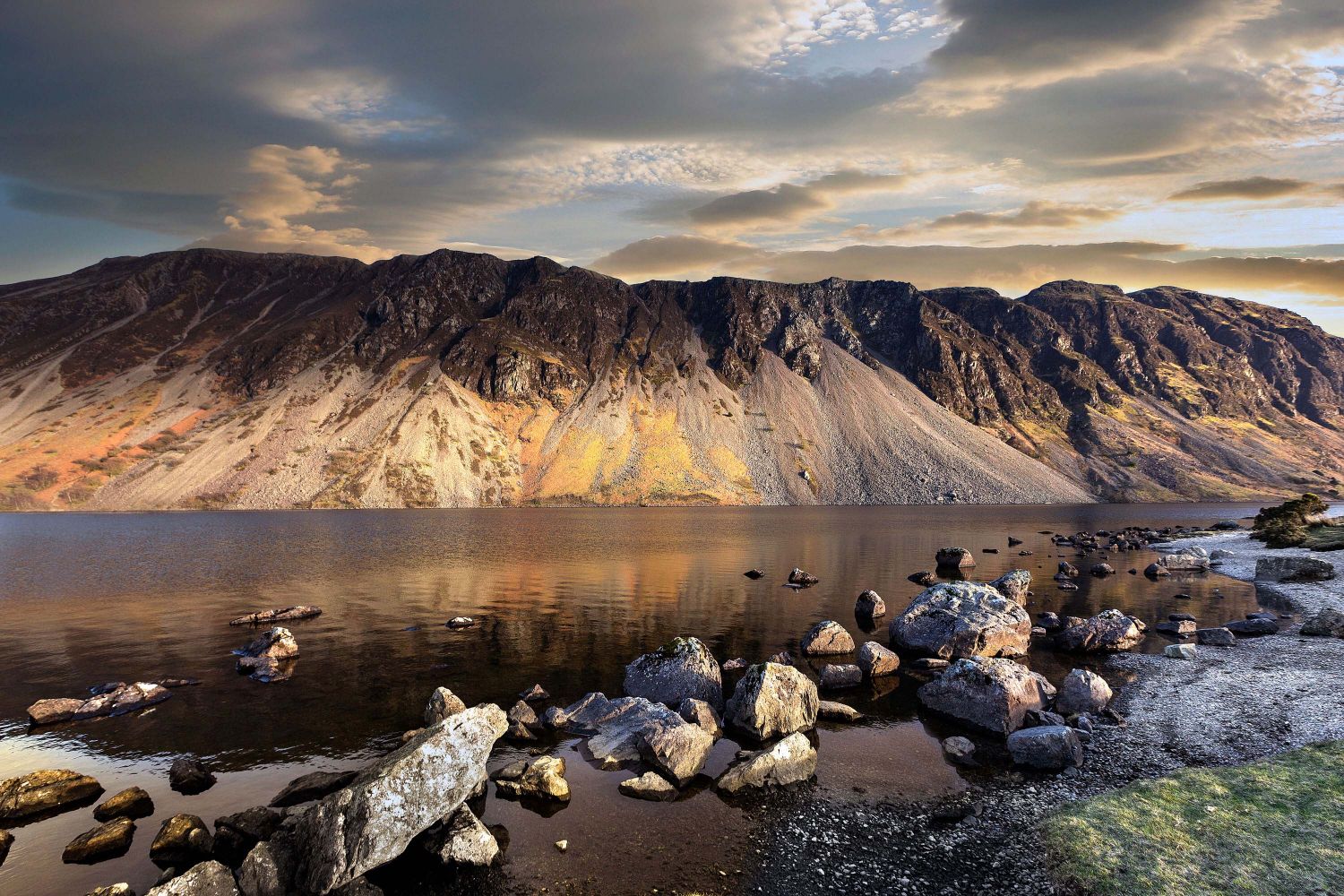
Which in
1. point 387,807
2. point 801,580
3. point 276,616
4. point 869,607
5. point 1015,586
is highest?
point 387,807

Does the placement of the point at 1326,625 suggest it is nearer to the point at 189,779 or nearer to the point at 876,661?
the point at 876,661

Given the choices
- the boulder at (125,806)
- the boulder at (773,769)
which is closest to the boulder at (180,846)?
the boulder at (125,806)

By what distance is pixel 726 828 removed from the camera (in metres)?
19.0

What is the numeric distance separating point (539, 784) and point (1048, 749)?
18.2 m

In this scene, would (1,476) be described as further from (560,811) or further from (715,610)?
(560,811)

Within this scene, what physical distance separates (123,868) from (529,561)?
66161 mm

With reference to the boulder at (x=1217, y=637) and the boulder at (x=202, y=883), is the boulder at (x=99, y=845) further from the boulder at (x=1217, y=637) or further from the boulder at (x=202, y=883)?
the boulder at (x=1217, y=637)

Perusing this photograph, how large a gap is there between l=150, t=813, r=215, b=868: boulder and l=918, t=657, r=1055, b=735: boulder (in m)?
27.6

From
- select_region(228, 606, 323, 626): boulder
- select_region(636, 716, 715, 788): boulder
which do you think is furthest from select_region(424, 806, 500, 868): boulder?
select_region(228, 606, 323, 626): boulder

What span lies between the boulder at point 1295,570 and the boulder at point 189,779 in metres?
82.2

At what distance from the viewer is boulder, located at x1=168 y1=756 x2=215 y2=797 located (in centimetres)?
2131

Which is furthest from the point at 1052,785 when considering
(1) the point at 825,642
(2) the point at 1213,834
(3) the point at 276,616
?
(3) the point at 276,616

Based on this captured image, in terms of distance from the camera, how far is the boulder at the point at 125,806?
19.6 meters

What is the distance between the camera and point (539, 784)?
21.1 meters
